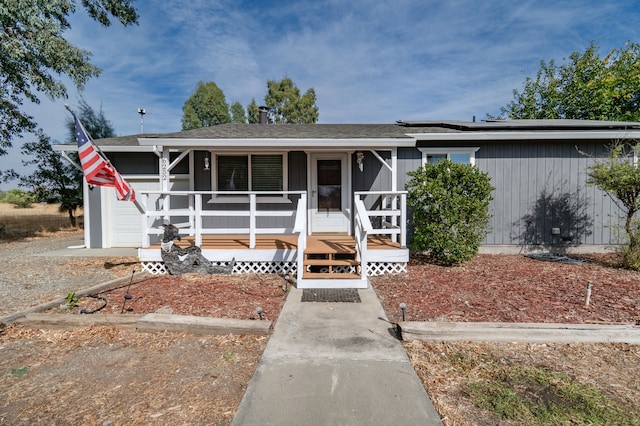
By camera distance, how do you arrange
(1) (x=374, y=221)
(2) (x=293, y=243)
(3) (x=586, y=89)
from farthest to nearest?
(3) (x=586, y=89), (1) (x=374, y=221), (2) (x=293, y=243)

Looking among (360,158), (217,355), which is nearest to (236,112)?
(360,158)

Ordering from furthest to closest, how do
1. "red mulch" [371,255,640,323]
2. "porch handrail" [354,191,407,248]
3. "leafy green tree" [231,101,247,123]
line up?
"leafy green tree" [231,101,247,123], "porch handrail" [354,191,407,248], "red mulch" [371,255,640,323]

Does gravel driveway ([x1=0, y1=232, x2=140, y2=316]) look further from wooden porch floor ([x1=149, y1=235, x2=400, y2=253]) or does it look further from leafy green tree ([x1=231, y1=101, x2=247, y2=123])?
leafy green tree ([x1=231, y1=101, x2=247, y2=123])

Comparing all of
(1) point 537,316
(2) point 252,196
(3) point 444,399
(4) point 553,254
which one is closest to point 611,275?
(4) point 553,254

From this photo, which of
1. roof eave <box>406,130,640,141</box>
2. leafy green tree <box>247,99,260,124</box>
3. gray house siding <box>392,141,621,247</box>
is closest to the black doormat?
gray house siding <box>392,141,621,247</box>

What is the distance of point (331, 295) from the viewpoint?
5020mm

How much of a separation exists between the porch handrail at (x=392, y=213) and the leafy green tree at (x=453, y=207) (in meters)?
0.48

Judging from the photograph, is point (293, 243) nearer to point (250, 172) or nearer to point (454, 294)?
point (250, 172)

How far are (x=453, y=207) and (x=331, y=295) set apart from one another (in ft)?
9.94

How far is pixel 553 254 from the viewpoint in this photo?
7.94m

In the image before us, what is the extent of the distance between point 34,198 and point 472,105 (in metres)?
26.2

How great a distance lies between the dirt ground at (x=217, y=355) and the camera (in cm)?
240

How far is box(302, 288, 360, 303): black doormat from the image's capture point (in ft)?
15.7

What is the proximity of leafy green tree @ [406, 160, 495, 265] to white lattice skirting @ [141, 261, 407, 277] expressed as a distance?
857mm
